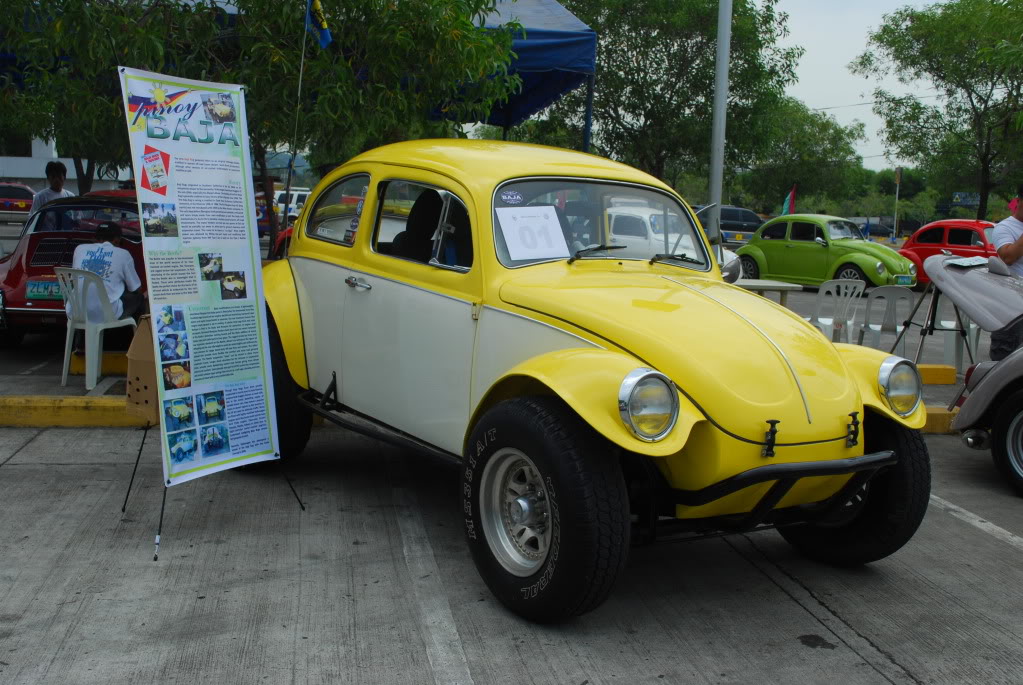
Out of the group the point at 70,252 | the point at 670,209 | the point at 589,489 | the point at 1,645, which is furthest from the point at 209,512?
the point at 70,252

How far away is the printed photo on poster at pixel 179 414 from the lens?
482 centimetres

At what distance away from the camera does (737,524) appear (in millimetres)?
4105

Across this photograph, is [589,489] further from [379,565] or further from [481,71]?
[481,71]

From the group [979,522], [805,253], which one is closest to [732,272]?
[979,522]

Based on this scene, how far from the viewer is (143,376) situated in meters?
5.21

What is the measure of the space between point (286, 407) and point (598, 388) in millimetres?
2716

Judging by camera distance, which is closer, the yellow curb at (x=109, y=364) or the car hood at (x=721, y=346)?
the car hood at (x=721, y=346)

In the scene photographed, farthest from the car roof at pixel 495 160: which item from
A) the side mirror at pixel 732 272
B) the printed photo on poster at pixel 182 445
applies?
the printed photo on poster at pixel 182 445

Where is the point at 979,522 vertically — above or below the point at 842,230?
below

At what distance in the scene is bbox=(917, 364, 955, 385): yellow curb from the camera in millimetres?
9586

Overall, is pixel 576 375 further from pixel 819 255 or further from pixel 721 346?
pixel 819 255

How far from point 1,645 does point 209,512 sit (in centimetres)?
168

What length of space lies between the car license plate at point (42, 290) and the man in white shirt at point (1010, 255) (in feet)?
25.3

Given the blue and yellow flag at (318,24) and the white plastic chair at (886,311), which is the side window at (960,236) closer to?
the white plastic chair at (886,311)
